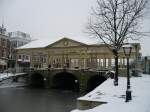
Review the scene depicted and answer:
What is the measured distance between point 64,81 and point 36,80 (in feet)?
21.8

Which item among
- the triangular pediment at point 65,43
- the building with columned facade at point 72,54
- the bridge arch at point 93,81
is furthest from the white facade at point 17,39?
the bridge arch at point 93,81

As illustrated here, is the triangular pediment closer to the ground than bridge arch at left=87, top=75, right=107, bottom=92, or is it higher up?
higher up

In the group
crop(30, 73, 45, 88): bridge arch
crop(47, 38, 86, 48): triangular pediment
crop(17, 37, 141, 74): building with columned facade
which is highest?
crop(47, 38, 86, 48): triangular pediment

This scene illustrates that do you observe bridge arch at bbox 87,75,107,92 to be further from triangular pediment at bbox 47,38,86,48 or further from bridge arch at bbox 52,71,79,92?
triangular pediment at bbox 47,38,86,48

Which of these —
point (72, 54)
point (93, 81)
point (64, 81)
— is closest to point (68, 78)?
point (64, 81)

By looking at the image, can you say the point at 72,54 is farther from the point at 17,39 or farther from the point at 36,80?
the point at 17,39

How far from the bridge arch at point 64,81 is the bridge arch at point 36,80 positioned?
4361 mm

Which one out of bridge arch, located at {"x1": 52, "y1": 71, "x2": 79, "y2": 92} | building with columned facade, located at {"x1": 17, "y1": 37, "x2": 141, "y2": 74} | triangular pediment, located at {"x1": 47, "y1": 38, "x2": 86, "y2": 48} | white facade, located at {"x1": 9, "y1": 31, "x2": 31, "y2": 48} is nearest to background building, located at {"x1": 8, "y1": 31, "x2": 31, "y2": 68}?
white facade, located at {"x1": 9, "y1": 31, "x2": 31, "y2": 48}

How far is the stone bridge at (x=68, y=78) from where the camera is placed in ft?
172

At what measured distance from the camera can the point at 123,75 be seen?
1565 inches

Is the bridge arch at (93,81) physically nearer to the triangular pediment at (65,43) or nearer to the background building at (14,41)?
the triangular pediment at (65,43)

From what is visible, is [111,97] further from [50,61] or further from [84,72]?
[50,61]

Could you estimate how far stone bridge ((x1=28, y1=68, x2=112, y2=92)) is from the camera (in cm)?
5253

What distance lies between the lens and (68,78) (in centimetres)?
6381
